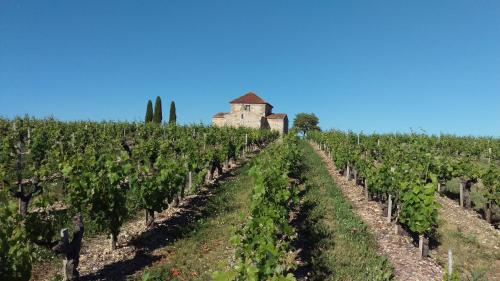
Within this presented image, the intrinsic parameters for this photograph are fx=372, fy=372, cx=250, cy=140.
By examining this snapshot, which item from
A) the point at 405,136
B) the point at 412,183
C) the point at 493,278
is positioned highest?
the point at 405,136

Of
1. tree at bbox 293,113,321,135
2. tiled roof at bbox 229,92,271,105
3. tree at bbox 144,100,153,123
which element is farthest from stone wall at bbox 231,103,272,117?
tree at bbox 293,113,321,135

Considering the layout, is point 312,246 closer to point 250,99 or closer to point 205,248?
point 205,248

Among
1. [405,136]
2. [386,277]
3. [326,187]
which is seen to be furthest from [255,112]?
[386,277]

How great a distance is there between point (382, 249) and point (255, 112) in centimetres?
5862

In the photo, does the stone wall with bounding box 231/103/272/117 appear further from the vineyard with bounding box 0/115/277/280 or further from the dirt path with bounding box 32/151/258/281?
the dirt path with bounding box 32/151/258/281

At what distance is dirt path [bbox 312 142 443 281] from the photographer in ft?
27.8

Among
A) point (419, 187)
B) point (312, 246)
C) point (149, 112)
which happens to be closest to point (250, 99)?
point (149, 112)

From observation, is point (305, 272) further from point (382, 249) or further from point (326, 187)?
point (326, 187)

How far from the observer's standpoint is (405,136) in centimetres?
4238

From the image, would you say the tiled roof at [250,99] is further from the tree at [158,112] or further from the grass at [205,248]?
the grass at [205,248]

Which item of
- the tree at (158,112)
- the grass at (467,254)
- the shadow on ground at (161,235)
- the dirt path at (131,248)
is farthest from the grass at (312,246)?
the tree at (158,112)

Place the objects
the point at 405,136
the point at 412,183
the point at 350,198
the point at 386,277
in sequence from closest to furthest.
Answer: the point at 386,277 < the point at 412,183 < the point at 350,198 < the point at 405,136

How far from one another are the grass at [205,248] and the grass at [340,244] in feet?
7.18

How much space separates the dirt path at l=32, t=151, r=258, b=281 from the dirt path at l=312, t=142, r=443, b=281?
548 centimetres
